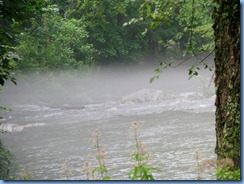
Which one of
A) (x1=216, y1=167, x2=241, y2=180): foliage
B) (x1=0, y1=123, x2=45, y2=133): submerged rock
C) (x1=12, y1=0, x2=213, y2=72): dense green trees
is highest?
(x1=12, y1=0, x2=213, y2=72): dense green trees

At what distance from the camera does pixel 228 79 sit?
2.39 metres

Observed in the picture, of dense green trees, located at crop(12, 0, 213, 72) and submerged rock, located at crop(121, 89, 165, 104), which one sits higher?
dense green trees, located at crop(12, 0, 213, 72)

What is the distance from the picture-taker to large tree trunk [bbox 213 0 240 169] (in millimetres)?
2369

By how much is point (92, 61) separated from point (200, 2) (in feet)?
3.51

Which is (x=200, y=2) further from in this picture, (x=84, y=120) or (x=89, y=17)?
(x=84, y=120)

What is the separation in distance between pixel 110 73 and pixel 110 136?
37.1 inches

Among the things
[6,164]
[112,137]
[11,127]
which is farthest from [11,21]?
[11,127]

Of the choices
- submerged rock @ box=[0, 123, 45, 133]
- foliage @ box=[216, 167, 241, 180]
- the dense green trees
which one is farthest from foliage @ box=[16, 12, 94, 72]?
foliage @ box=[216, 167, 241, 180]

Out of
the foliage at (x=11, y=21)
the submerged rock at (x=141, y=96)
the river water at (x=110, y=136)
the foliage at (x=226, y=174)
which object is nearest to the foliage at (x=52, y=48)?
the foliage at (x=11, y=21)

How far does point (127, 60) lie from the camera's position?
3.38m

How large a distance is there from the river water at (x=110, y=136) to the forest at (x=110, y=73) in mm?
18

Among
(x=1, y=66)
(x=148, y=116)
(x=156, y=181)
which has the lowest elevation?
(x=156, y=181)

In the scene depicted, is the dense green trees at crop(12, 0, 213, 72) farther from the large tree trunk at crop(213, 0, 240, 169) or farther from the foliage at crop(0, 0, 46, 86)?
the large tree trunk at crop(213, 0, 240, 169)

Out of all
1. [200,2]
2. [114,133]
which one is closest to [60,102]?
[114,133]
